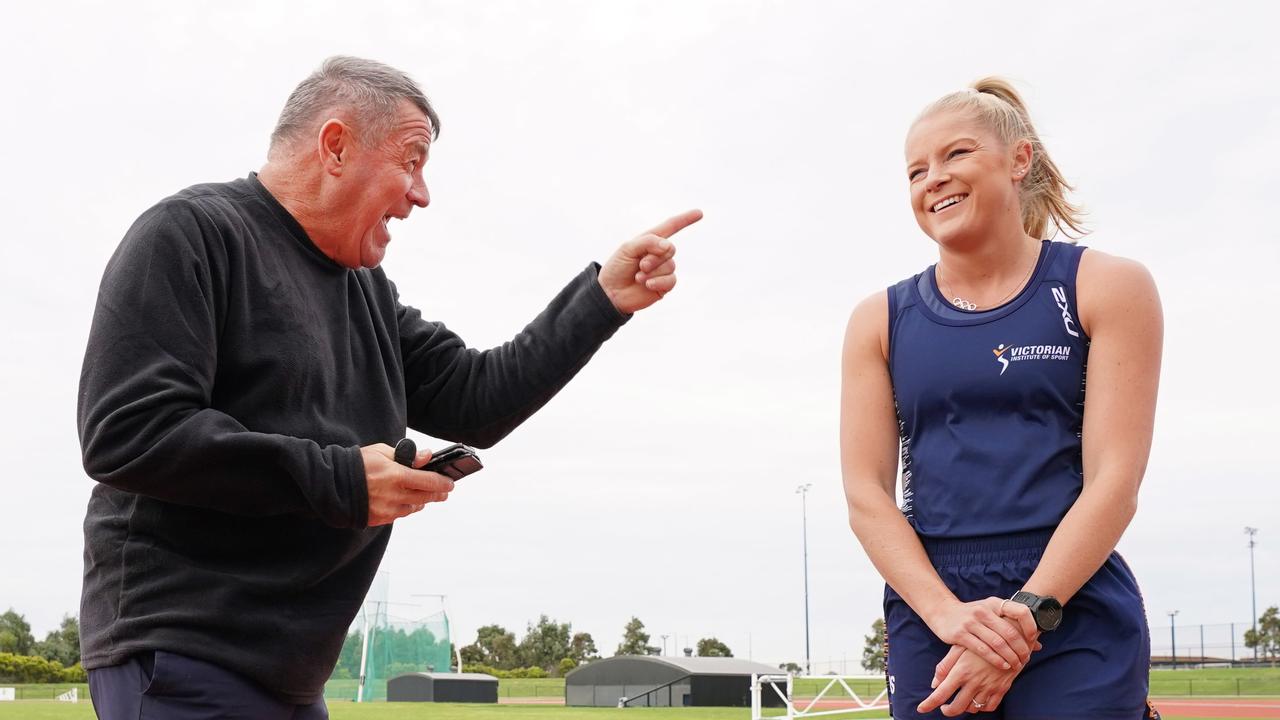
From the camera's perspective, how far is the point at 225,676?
2.25m

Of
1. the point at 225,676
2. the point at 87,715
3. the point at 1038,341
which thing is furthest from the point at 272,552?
the point at 87,715

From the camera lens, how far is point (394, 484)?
2.19 m

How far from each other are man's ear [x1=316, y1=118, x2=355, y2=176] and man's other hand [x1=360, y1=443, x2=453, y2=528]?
2.47 feet

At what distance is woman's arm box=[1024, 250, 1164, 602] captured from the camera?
A: 7.49 feet

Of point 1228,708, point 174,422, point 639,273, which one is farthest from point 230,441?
point 1228,708

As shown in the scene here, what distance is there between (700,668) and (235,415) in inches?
1185

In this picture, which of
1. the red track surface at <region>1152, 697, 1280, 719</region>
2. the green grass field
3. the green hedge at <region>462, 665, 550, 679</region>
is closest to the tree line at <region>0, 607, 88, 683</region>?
the green grass field

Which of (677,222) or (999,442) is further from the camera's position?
(677,222)

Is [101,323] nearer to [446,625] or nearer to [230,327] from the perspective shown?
[230,327]

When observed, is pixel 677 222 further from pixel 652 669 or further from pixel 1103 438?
pixel 652 669

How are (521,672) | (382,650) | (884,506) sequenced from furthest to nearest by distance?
(521,672)
(382,650)
(884,506)

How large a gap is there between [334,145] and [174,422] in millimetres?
818

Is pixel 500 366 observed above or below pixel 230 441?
above

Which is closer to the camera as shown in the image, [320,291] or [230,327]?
[230,327]
